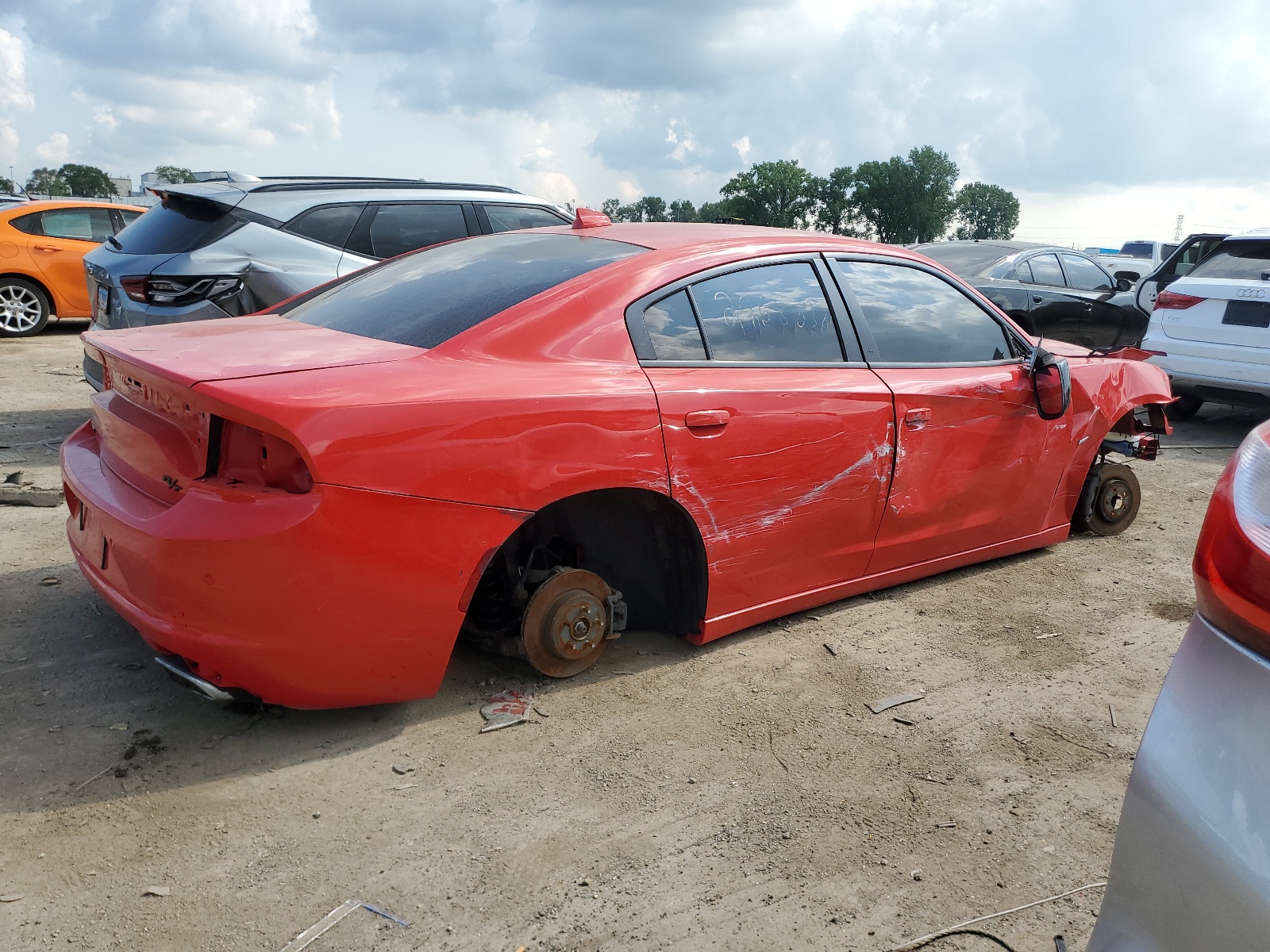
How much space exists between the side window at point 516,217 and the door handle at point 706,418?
175 inches

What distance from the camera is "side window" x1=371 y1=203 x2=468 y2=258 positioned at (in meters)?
6.68

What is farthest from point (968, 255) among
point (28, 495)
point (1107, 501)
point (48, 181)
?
point (48, 181)

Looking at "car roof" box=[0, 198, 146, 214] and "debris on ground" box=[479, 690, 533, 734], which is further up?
"car roof" box=[0, 198, 146, 214]

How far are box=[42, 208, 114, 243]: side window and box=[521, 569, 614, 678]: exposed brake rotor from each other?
11.1 meters

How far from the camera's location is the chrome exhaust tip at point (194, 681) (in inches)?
104

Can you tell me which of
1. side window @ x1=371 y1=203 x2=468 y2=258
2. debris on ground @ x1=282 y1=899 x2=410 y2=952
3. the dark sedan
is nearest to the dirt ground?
debris on ground @ x1=282 y1=899 x2=410 y2=952

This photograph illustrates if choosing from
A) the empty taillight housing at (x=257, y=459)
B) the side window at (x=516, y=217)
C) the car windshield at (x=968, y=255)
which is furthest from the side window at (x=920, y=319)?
the car windshield at (x=968, y=255)

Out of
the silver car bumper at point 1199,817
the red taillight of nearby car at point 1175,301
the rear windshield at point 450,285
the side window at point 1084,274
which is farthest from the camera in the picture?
the side window at point 1084,274

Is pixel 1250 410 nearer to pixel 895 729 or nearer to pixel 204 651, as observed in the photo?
pixel 895 729

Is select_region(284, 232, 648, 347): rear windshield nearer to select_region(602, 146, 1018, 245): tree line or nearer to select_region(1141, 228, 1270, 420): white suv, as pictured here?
select_region(1141, 228, 1270, 420): white suv

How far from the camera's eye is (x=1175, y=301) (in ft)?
26.5

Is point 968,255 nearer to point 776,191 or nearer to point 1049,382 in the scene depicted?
point 1049,382

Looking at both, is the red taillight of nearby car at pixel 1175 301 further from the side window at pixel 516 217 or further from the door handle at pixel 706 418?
the door handle at pixel 706 418

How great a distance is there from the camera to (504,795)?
2693 millimetres
